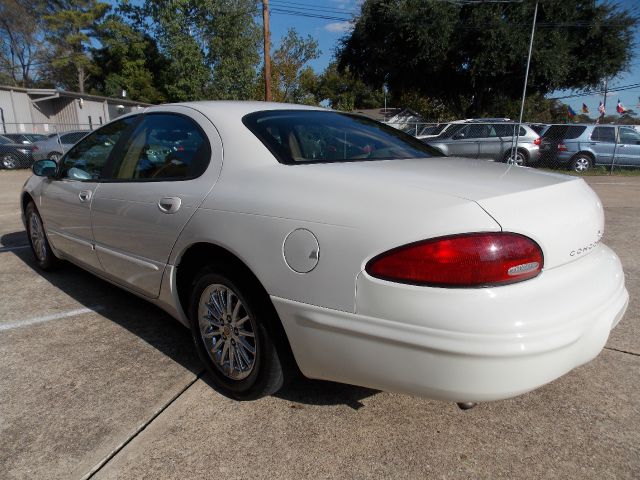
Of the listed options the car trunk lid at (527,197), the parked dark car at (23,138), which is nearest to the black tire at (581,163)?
the car trunk lid at (527,197)

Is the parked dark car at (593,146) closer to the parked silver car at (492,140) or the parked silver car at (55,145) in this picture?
the parked silver car at (492,140)

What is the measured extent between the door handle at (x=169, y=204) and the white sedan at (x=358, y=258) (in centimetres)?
1

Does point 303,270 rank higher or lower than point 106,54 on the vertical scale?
lower

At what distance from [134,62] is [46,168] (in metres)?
43.3

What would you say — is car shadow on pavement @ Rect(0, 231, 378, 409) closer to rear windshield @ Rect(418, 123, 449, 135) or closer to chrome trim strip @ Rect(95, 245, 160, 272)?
chrome trim strip @ Rect(95, 245, 160, 272)

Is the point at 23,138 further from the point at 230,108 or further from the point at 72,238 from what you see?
the point at 230,108

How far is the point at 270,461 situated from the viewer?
1.95 meters

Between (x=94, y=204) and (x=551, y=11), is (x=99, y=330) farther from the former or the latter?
(x=551, y=11)

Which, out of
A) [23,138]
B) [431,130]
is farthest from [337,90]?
[23,138]

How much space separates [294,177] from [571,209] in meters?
1.12

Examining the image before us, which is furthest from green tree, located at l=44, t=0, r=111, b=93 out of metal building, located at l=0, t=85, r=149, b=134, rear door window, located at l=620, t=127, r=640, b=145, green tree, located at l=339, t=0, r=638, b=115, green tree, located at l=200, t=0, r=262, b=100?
rear door window, located at l=620, t=127, r=640, b=145

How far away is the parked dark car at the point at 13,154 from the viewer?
56.1 ft

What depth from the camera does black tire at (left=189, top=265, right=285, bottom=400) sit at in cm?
212

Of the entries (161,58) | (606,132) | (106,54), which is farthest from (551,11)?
(106,54)
